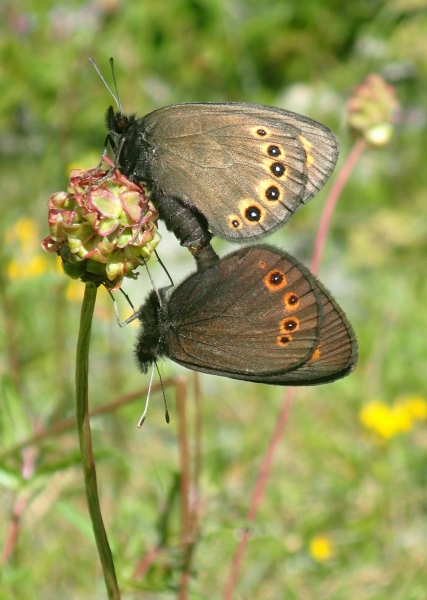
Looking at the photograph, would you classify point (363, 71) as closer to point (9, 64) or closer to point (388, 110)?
point (9, 64)

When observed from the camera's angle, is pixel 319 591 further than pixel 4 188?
No

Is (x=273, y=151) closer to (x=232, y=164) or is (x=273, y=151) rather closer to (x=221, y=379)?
(x=232, y=164)

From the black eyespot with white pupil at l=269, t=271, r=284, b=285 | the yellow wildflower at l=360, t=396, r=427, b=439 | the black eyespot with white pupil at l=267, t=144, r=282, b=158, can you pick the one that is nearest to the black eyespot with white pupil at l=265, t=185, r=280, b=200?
the black eyespot with white pupil at l=267, t=144, r=282, b=158

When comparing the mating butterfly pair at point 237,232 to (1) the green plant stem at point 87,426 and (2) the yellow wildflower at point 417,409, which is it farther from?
(2) the yellow wildflower at point 417,409

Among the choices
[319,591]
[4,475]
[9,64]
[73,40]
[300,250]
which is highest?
[73,40]

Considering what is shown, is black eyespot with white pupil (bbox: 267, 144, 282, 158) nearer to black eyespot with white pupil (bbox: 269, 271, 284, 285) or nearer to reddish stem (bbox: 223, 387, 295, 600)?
black eyespot with white pupil (bbox: 269, 271, 284, 285)

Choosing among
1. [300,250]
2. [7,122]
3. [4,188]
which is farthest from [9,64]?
[300,250]

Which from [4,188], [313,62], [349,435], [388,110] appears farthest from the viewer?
[313,62]
